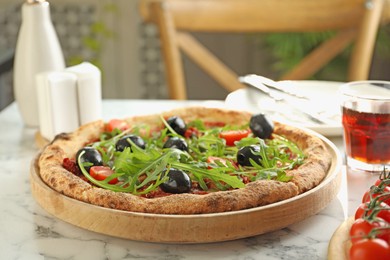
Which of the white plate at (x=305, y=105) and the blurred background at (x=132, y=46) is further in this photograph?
the blurred background at (x=132, y=46)

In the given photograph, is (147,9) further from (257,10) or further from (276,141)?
(276,141)

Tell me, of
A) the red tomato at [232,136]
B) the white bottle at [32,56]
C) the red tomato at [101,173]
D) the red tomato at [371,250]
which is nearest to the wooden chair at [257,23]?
the white bottle at [32,56]

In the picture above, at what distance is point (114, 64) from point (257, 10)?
158cm

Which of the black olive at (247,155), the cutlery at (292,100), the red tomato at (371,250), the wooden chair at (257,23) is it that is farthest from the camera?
the wooden chair at (257,23)

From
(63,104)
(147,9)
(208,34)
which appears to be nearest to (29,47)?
(63,104)

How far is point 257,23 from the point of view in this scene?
259cm

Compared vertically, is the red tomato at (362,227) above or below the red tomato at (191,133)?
above

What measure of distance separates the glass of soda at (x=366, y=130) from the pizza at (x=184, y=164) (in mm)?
76

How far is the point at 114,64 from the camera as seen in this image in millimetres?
4012

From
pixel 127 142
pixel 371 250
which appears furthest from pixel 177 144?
pixel 371 250

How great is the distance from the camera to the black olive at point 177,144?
1504mm

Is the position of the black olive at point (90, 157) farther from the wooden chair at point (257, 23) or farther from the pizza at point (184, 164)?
the wooden chair at point (257, 23)

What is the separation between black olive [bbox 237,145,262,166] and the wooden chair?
3.68 ft

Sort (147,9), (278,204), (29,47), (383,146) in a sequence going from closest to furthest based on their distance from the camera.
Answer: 1. (278,204)
2. (383,146)
3. (29,47)
4. (147,9)
